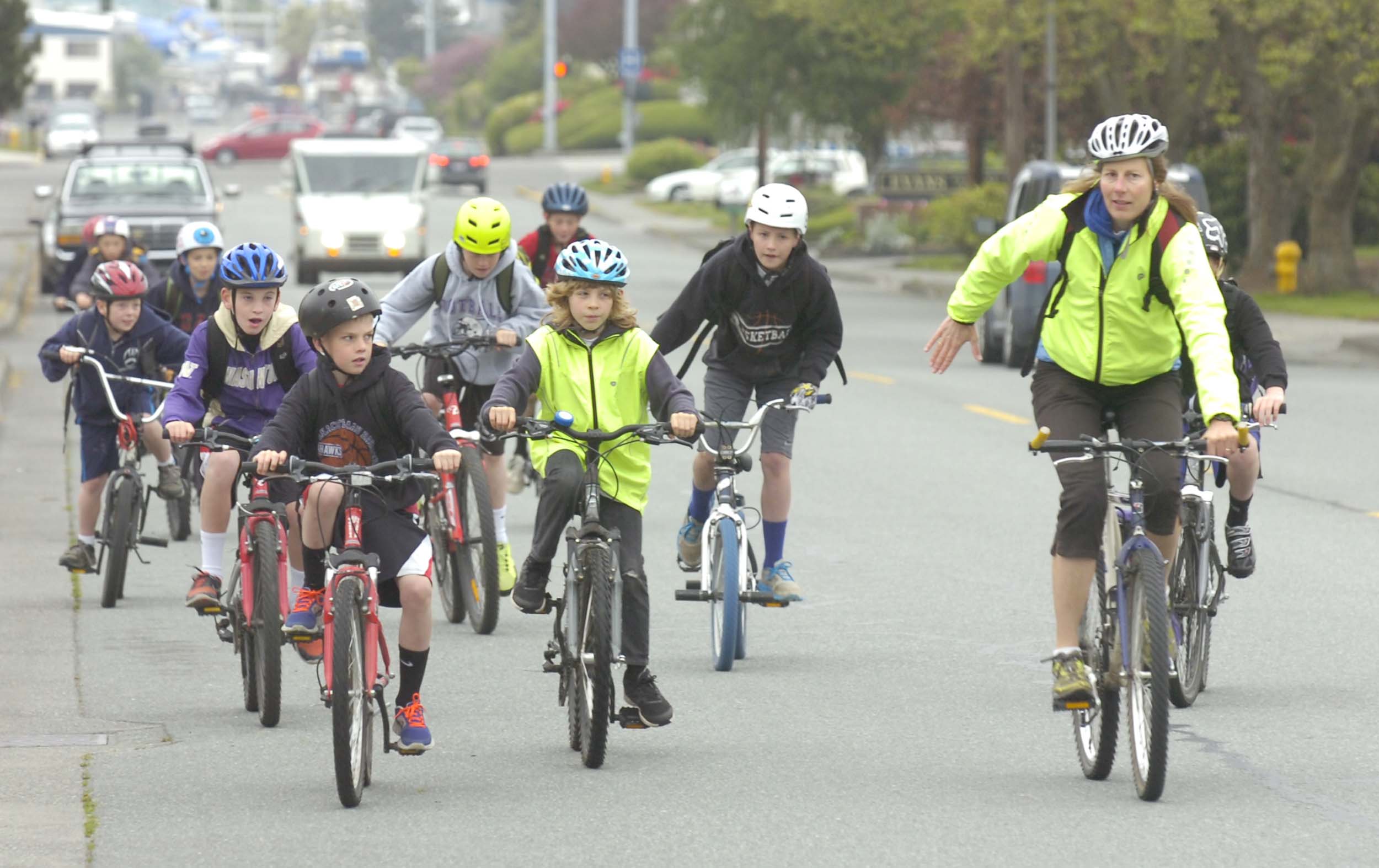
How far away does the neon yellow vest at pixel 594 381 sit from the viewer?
25.2 feet

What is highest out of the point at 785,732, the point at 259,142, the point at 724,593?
the point at 259,142

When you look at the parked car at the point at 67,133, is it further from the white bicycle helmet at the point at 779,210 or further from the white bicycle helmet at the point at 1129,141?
the white bicycle helmet at the point at 1129,141

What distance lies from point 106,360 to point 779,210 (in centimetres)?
366

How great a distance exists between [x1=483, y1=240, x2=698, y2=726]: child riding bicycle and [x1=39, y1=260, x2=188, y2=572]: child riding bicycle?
12.0ft

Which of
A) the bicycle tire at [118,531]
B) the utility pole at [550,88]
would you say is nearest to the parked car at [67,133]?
the utility pole at [550,88]

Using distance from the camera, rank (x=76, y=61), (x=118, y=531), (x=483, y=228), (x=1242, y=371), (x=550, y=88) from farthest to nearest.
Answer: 1. (x=76, y=61)
2. (x=550, y=88)
3. (x=118, y=531)
4. (x=483, y=228)
5. (x=1242, y=371)

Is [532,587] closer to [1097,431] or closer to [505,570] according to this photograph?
[1097,431]

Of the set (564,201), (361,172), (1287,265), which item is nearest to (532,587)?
(564,201)

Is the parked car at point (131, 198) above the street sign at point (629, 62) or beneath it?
beneath

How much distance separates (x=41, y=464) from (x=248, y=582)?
8.32m

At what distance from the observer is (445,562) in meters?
9.99

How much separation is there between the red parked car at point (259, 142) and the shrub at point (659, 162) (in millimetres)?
16050

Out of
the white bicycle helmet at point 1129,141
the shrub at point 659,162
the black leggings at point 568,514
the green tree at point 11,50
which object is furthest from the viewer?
the shrub at point 659,162

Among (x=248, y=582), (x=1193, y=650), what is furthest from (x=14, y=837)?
(x=1193, y=650)
